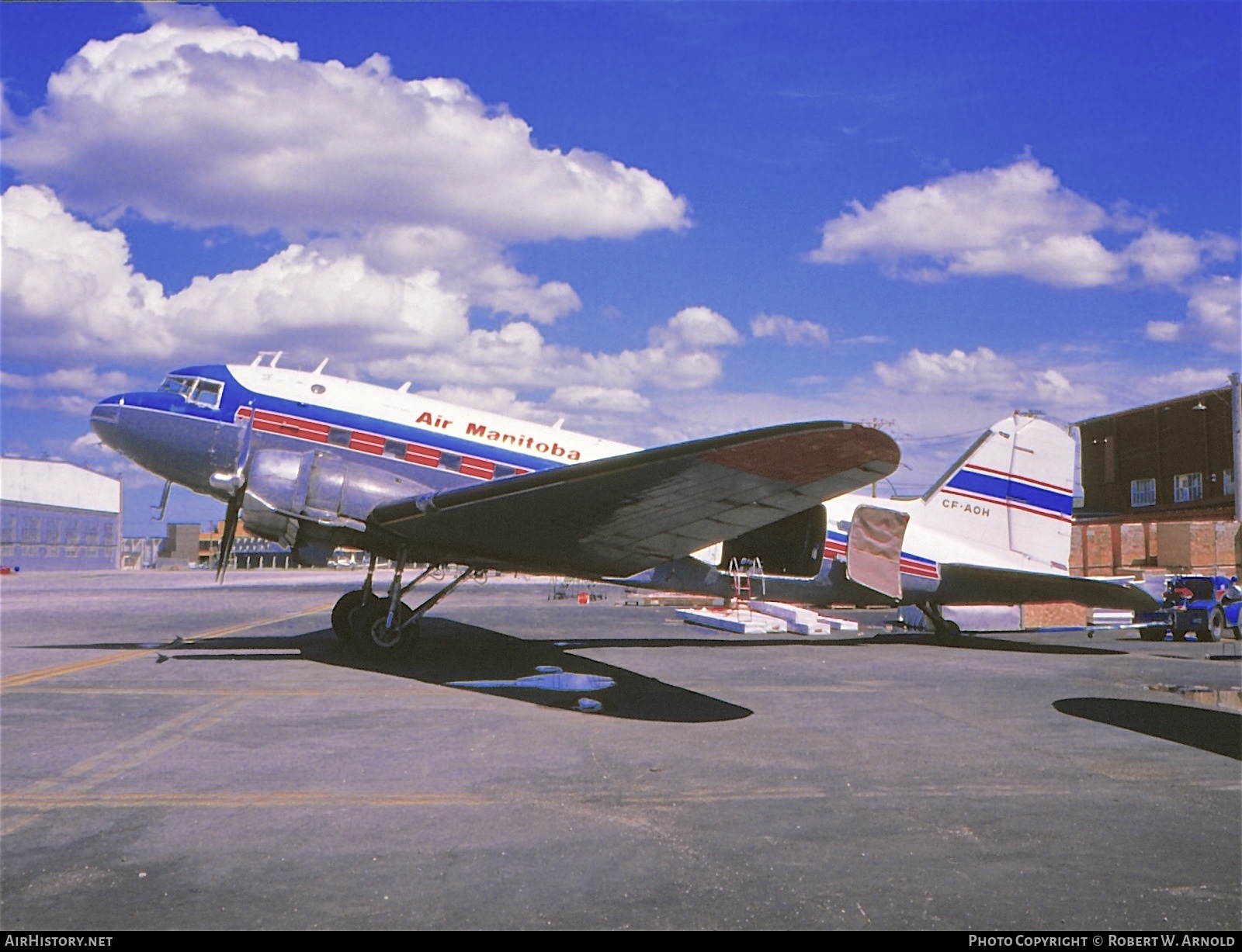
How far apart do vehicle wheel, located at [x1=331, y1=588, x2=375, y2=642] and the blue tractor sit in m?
19.3

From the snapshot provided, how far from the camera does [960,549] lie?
1838cm

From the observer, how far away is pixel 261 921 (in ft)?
14.4

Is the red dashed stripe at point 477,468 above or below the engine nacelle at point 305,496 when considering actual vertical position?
above

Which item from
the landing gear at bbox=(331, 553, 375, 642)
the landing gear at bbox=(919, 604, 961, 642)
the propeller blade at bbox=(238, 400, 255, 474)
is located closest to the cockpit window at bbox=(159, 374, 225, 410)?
the propeller blade at bbox=(238, 400, 255, 474)

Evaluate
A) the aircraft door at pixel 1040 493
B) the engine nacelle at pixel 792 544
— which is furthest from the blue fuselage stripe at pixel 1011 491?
the engine nacelle at pixel 792 544

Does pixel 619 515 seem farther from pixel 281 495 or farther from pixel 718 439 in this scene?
pixel 281 495

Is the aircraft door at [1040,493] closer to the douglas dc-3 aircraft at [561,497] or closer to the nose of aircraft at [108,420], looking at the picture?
the douglas dc-3 aircraft at [561,497]

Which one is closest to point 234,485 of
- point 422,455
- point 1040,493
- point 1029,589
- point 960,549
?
point 422,455

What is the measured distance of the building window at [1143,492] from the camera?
56.7 m

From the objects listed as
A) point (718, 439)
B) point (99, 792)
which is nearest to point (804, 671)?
point (718, 439)

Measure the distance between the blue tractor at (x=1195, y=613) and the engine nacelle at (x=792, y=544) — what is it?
1192cm

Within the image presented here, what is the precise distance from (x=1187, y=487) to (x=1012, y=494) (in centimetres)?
4421

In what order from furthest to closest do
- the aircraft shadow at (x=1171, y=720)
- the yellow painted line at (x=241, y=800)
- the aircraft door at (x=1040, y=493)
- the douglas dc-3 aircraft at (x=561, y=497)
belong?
the aircraft door at (x=1040, y=493) → the douglas dc-3 aircraft at (x=561, y=497) → the aircraft shadow at (x=1171, y=720) → the yellow painted line at (x=241, y=800)

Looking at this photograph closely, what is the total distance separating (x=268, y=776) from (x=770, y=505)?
6.81 meters
